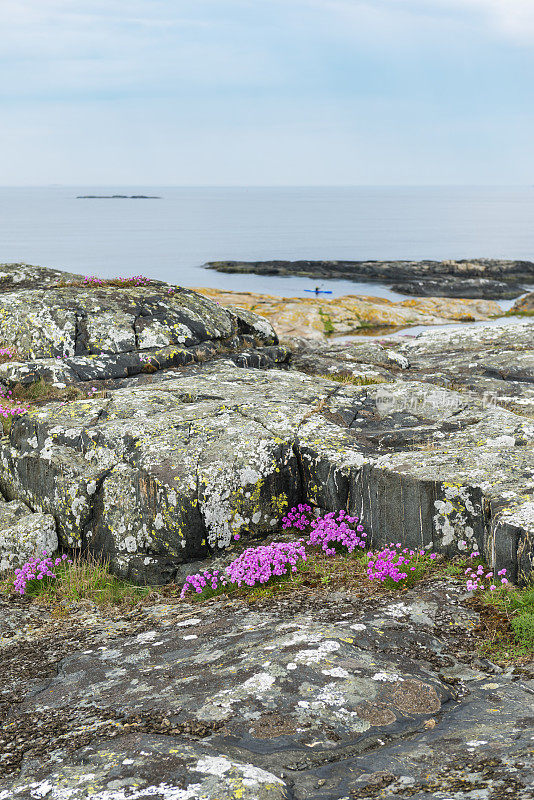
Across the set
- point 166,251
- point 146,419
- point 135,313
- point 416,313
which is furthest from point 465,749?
point 166,251

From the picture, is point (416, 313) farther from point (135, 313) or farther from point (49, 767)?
point (49, 767)

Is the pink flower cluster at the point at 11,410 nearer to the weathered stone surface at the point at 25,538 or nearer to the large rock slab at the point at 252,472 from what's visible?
the large rock slab at the point at 252,472

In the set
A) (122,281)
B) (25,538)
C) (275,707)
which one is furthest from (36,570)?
(122,281)

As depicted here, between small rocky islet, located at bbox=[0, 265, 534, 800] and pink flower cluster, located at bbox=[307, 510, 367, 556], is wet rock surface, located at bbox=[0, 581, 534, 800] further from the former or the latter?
pink flower cluster, located at bbox=[307, 510, 367, 556]

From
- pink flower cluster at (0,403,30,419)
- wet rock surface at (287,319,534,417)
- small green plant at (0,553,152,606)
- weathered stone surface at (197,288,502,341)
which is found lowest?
small green plant at (0,553,152,606)

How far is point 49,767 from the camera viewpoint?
5.13m

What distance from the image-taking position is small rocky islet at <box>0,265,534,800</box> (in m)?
4.97

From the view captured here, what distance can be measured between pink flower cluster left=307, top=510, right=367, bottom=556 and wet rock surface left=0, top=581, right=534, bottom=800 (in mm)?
1468

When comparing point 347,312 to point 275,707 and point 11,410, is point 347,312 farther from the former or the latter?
point 275,707

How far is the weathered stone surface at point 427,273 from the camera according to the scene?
328 ft

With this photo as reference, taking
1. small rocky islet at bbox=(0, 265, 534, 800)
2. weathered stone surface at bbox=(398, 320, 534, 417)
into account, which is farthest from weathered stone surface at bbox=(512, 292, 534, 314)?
small rocky islet at bbox=(0, 265, 534, 800)

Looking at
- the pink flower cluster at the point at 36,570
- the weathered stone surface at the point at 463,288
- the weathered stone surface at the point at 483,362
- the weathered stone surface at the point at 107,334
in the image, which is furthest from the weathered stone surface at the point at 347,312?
the pink flower cluster at the point at 36,570

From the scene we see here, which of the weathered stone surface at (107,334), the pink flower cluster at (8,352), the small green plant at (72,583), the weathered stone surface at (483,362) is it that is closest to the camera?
the small green plant at (72,583)

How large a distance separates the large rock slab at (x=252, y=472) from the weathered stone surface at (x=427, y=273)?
301 feet
